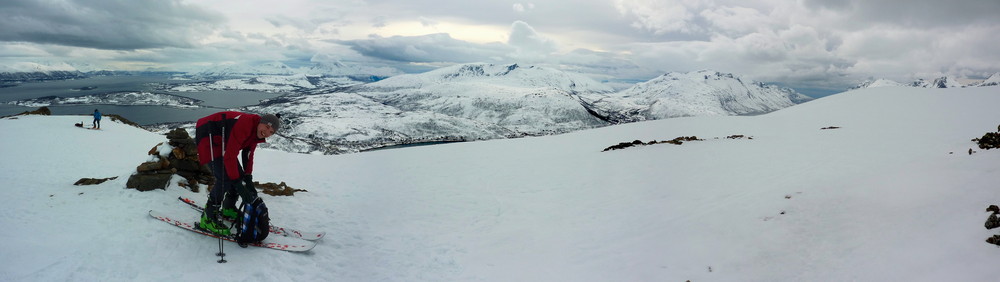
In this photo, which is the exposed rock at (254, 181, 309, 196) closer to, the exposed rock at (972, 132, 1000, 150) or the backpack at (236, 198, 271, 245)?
the backpack at (236, 198, 271, 245)

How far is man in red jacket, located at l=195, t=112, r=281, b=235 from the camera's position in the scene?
8992 millimetres

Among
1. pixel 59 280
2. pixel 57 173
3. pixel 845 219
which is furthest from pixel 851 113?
pixel 57 173

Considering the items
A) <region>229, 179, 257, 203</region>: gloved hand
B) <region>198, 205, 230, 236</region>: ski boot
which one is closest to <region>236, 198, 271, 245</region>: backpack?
<region>229, 179, 257, 203</region>: gloved hand

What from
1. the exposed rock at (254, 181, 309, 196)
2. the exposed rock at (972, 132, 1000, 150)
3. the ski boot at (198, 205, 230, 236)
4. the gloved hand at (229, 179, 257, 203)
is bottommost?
the exposed rock at (254, 181, 309, 196)

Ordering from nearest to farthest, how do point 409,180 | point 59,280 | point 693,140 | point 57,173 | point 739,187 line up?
point 59,280 < point 739,187 < point 57,173 < point 409,180 < point 693,140

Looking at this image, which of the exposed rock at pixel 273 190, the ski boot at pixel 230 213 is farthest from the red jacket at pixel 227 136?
the exposed rock at pixel 273 190

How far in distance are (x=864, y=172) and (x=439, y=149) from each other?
27411 millimetres

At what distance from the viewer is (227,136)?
9.20 meters

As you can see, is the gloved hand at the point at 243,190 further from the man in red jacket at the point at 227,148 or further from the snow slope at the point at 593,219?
the snow slope at the point at 593,219

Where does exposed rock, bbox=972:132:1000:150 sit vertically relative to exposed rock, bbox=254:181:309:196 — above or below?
above

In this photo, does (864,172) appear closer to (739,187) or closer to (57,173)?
(739,187)

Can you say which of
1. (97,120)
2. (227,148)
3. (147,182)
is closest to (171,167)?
(147,182)

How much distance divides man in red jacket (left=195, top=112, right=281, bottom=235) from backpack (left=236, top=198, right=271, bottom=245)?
20 centimetres

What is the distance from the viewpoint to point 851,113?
116 ft
